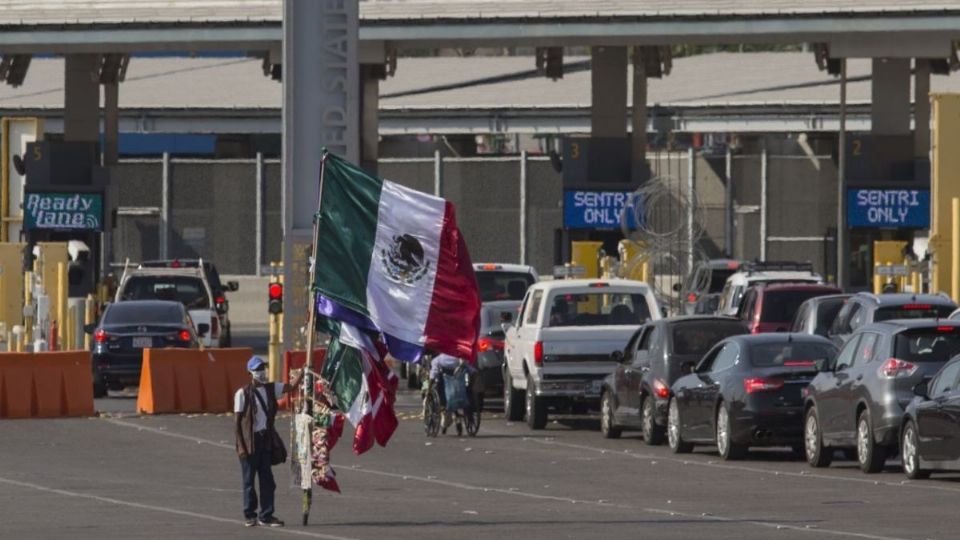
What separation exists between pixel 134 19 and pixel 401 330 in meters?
30.3

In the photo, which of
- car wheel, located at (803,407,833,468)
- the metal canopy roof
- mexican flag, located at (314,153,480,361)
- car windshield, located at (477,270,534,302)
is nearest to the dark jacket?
mexican flag, located at (314,153,480,361)

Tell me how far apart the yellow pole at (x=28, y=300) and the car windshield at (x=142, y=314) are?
535 centimetres

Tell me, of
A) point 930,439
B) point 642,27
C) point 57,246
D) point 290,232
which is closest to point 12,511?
point 930,439

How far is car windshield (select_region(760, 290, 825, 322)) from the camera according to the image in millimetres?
34531

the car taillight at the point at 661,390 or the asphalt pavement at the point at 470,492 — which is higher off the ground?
the car taillight at the point at 661,390

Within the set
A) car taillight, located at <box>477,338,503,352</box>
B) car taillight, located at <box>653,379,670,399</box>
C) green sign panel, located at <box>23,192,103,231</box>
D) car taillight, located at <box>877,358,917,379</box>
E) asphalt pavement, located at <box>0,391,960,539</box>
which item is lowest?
asphalt pavement, located at <box>0,391,960,539</box>

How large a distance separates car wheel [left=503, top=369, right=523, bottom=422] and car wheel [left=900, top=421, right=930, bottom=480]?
1109 centimetres

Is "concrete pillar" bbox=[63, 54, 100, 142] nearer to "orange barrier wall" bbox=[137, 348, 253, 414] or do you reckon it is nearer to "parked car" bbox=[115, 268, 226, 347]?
"parked car" bbox=[115, 268, 226, 347]

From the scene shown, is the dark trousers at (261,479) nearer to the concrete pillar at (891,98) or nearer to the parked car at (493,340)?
the parked car at (493,340)

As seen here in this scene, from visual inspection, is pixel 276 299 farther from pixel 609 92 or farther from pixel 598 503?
pixel 609 92

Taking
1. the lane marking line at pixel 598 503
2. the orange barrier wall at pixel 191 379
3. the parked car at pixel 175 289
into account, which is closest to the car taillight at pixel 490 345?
the orange barrier wall at pixel 191 379

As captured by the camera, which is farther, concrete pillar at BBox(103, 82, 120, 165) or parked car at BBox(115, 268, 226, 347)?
concrete pillar at BBox(103, 82, 120, 165)

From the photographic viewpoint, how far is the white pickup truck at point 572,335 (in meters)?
31.5

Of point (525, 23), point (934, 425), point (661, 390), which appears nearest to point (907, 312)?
point (661, 390)
